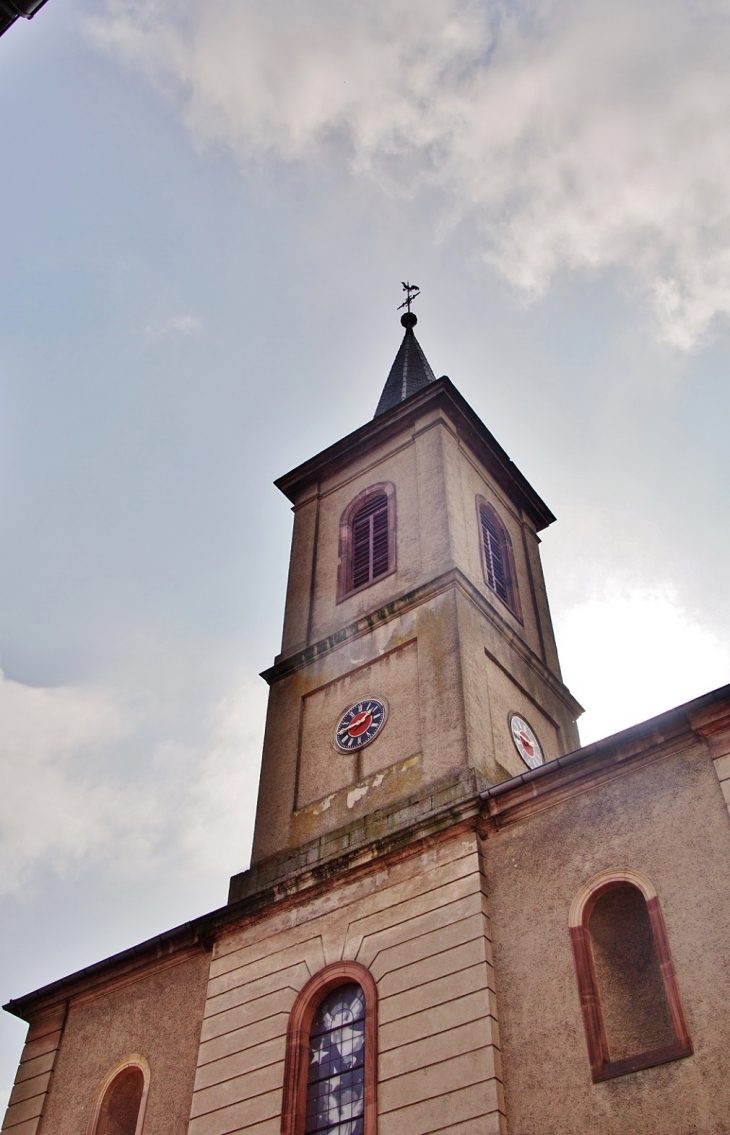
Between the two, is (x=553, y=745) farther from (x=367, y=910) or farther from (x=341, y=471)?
(x=341, y=471)

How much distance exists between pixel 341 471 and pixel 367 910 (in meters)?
11.4

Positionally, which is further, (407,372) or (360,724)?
(407,372)

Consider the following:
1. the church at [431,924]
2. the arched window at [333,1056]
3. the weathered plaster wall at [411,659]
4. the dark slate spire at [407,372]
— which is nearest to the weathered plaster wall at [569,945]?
the church at [431,924]

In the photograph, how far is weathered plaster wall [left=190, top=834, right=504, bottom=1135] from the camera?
40.8 ft

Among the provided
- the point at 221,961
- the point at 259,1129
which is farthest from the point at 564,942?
the point at 221,961

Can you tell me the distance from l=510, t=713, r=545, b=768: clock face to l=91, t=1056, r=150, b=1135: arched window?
727cm

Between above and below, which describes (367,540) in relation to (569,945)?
above

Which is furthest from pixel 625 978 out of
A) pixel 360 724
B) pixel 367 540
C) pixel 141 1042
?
pixel 367 540

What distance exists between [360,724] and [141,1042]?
5.67 metres

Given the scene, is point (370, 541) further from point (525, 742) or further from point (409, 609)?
point (525, 742)

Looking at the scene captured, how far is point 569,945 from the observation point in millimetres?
12812

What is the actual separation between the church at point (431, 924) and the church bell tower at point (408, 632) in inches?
2.5

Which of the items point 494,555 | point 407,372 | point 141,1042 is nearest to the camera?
point 141,1042

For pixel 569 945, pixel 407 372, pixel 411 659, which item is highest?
pixel 407 372
